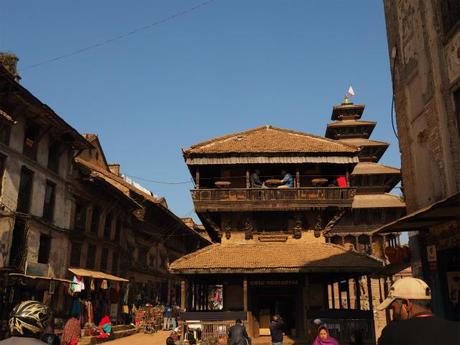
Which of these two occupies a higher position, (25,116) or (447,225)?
(25,116)

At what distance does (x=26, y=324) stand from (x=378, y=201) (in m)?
38.3

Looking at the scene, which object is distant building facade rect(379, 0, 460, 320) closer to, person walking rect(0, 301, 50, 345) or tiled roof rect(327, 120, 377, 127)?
person walking rect(0, 301, 50, 345)

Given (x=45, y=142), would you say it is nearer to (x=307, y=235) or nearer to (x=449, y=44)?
(x=307, y=235)

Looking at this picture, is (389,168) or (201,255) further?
(389,168)

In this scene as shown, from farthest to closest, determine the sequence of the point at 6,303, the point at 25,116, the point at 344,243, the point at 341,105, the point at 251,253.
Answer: the point at 341,105 < the point at 344,243 < the point at 251,253 < the point at 25,116 < the point at 6,303

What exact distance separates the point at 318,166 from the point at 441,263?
14.8 metres

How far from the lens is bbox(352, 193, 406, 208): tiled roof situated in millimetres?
38250

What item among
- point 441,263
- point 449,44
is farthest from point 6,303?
point 449,44

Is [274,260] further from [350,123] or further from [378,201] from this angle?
[350,123]

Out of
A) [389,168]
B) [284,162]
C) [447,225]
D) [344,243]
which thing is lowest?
[447,225]

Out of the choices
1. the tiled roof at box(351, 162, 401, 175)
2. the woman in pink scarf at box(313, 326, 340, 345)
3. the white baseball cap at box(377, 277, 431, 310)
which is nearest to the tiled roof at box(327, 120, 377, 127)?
the tiled roof at box(351, 162, 401, 175)

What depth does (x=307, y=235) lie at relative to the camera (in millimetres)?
26375

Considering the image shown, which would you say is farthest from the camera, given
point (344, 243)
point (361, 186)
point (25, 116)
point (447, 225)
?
point (361, 186)

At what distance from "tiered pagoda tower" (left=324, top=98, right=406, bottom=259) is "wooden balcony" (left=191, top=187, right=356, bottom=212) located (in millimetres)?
9091
